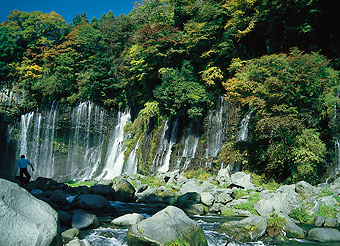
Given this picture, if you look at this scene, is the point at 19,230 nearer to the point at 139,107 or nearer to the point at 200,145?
the point at 200,145

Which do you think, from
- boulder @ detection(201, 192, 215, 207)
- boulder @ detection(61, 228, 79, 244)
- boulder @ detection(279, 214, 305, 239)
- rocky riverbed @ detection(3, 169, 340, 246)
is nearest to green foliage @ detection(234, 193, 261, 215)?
rocky riverbed @ detection(3, 169, 340, 246)

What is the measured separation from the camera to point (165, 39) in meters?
21.2

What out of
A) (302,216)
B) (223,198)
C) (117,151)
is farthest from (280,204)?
(117,151)

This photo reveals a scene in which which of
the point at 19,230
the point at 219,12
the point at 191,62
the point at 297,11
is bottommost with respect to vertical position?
the point at 19,230

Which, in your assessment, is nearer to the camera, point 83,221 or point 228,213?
point 83,221

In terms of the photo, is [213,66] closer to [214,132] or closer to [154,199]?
[214,132]

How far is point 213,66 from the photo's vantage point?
19609 millimetres

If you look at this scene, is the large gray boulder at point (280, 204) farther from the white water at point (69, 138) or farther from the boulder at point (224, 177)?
the white water at point (69, 138)

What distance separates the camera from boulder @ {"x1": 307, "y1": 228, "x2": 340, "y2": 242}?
21.4 ft

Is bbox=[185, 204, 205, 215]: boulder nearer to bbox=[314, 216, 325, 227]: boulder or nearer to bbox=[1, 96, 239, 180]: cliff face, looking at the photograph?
bbox=[314, 216, 325, 227]: boulder

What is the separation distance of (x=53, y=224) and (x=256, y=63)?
42.3 feet

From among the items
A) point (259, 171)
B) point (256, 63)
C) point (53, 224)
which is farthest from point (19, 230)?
point (256, 63)

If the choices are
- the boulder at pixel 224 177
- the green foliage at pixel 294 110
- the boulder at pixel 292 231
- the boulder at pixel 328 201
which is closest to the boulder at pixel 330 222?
the boulder at pixel 328 201

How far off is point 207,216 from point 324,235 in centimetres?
368
